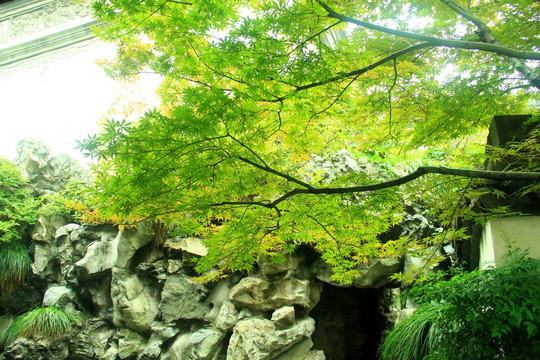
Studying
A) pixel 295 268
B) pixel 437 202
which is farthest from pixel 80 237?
pixel 437 202

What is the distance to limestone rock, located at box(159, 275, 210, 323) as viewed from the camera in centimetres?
483

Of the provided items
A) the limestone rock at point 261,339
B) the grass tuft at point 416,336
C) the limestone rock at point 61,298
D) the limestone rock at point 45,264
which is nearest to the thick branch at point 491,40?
the grass tuft at point 416,336

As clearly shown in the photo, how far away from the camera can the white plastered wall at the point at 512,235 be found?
320cm

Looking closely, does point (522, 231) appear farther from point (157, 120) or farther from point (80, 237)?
point (80, 237)

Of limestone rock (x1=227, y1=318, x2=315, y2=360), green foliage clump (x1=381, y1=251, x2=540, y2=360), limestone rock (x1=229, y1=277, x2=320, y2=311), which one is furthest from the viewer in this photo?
limestone rock (x1=229, y1=277, x2=320, y2=311)

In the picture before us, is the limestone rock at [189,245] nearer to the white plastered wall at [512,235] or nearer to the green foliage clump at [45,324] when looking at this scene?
the green foliage clump at [45,324]

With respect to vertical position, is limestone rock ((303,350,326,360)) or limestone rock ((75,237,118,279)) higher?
limestone rock ((75,237,118,279))

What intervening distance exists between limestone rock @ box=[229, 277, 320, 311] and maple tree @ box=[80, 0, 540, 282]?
1686 mm

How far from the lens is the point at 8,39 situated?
7.58m

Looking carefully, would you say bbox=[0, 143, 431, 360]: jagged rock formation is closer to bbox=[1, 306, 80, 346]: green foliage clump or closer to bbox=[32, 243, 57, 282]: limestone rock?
bbox=[32, 243, 57, 282]: limestone rock

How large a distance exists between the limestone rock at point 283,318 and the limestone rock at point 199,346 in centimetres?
83

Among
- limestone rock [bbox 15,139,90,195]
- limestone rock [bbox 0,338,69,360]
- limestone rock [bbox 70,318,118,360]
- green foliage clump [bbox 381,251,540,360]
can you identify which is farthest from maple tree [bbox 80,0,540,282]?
limestone rock [bbox 15,139,90,195]

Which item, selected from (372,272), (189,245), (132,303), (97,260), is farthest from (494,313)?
(97,260)

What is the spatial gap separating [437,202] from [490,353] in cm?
120
